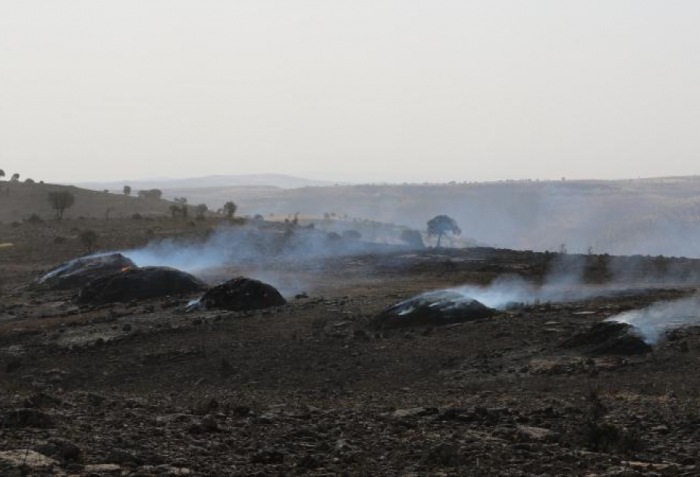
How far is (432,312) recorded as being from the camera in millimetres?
21812

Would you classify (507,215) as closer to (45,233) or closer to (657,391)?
(45,233)

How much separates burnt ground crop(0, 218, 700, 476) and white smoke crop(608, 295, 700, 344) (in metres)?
0.52

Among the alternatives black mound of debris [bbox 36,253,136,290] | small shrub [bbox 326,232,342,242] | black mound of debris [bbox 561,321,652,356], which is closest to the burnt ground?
black mound of debris [bbox 561,321,652,356]

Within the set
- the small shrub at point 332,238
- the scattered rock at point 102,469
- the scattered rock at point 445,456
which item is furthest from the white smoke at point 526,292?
the small shrub at point 332,238

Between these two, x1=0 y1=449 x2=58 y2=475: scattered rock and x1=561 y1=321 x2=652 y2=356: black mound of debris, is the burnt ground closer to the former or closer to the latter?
x1=0 y1=449 x2=58 y2=475: scattered rock

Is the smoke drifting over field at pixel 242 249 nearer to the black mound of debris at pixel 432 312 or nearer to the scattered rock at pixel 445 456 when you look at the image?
the black mound of debris at pixel 432 312

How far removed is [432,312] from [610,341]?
574 cm

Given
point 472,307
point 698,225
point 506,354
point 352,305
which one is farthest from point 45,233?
point 698,225

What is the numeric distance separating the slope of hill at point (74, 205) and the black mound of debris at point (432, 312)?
59.6 meters

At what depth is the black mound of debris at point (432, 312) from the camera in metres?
21.6

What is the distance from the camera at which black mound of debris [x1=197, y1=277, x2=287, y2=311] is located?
25.1 meters

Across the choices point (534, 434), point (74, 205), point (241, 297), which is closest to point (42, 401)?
point (534, 434)

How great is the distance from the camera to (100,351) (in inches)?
807

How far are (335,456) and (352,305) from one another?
15.8 m
